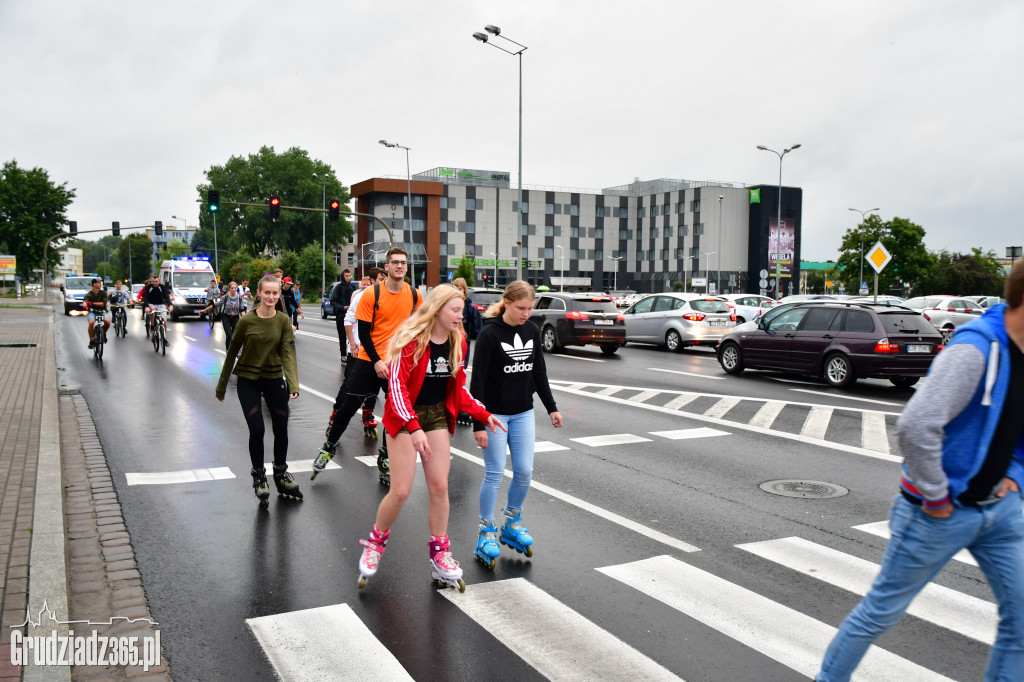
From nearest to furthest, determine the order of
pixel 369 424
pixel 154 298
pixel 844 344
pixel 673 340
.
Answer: pixel 369 424
pixel 844 344
pixel 154 298
pixel 673 340

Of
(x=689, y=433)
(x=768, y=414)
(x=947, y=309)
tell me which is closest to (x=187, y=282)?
(x=947, y=309)

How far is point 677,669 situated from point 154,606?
2817 mm

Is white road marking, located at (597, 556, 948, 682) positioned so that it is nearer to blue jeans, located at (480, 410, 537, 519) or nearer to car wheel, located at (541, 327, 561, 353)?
blue jeans, located at (480, 410, 537, 519)

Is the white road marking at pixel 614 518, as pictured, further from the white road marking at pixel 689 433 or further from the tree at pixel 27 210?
the tree at pixel 27 210

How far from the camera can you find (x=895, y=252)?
75688 millimetres

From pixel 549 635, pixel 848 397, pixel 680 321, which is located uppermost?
pixel 680 321

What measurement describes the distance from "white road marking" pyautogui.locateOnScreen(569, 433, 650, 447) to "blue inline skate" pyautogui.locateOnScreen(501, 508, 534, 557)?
387cm

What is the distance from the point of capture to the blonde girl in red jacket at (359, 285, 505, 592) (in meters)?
4.59

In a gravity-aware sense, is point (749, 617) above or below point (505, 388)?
below

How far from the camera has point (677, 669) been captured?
12.5 ft

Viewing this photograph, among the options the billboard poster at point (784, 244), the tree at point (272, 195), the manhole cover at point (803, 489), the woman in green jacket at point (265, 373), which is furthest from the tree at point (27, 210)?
the billboard poster at point (784, 244)

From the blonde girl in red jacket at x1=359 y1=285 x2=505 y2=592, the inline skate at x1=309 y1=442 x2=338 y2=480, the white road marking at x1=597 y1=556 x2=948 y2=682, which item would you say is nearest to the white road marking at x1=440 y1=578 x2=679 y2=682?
the blonde girl in red jacket at x1=359 y1=285 x2=505 y2=592

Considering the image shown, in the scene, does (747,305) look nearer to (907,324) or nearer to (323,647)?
(907,324)

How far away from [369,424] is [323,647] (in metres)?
5.94
